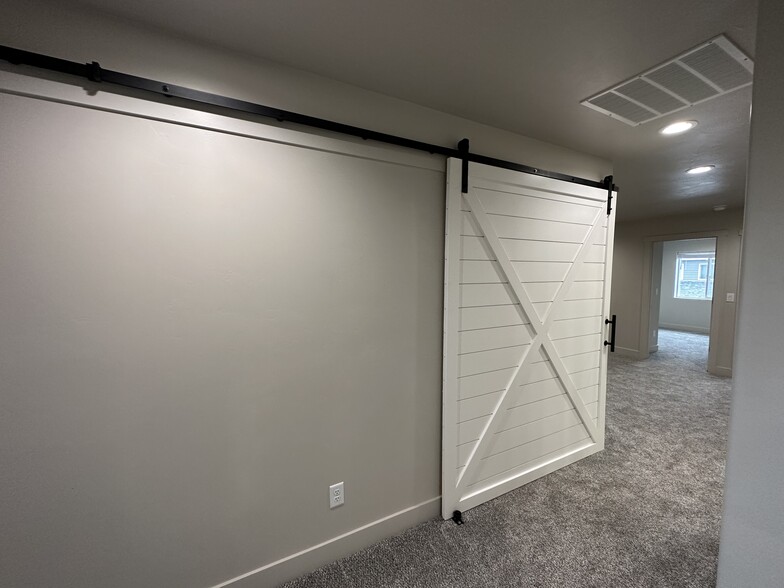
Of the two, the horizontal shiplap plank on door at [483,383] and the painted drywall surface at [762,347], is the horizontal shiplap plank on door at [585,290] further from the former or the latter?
the painted drywall surface at [762,347]

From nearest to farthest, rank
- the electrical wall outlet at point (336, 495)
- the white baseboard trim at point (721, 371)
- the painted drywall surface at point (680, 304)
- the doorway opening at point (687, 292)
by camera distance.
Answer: the electrical wall outlet at point (336, 495) < the white baseboard trim at point (721, 371) < the doorway opening at point (687, 292) < the painted drywall surface at point (680, 304)

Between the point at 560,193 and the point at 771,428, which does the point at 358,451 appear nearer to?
the point at 771,428

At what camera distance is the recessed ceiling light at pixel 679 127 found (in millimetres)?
1926

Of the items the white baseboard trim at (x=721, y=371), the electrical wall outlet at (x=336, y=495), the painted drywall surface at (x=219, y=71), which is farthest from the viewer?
the white baseboard trim at (x=721, y=371)

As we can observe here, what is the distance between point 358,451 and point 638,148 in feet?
9.99

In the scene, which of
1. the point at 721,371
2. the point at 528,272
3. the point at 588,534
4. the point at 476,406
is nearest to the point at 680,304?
the point at 721,371

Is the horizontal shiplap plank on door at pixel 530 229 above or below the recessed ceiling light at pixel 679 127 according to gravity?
below

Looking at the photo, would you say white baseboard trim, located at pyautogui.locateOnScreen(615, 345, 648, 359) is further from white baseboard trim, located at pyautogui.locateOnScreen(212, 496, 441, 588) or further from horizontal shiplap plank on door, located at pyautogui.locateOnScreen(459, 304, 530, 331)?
white baseboard trim, located at pyautogui.locateOnScreen(212, 496, 441, 588)

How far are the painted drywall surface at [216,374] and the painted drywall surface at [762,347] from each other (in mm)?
1249

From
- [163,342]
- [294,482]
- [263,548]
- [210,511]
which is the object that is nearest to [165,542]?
[210,511]

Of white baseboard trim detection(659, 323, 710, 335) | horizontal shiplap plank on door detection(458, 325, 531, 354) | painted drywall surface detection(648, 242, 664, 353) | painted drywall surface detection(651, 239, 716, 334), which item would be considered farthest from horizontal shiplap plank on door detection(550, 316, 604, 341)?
white baseboard trim detection(659, 323, 710, 335)

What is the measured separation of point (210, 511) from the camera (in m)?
1.37

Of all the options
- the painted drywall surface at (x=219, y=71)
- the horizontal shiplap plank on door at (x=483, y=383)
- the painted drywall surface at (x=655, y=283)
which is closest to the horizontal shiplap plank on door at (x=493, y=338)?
the horizontal shiplap plank on door at (x=483, y=383)

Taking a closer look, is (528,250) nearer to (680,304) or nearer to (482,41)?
(482,41)
